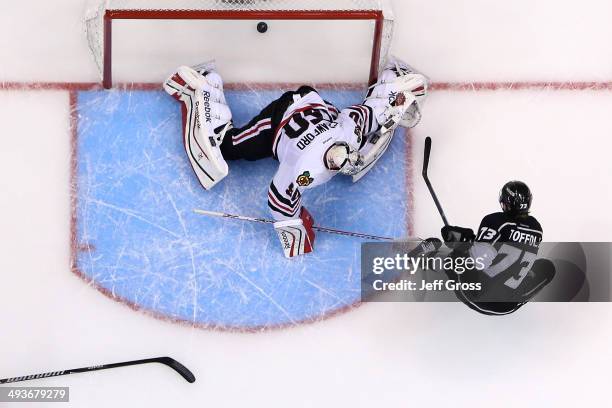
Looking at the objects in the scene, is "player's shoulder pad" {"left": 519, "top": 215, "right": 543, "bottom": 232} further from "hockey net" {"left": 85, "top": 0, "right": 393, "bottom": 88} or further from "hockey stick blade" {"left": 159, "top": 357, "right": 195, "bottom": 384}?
"hockey stick blade" {"left": 159, "top": 357, "right": 195, "bottom": 384}

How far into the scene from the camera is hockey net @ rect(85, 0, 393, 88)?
203 inches

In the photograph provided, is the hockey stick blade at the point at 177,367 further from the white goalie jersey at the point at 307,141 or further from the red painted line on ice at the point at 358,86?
the red painted line on ice at the point at 358,86

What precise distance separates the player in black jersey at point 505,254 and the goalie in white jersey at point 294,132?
2.15 ft

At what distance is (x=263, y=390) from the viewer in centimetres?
499

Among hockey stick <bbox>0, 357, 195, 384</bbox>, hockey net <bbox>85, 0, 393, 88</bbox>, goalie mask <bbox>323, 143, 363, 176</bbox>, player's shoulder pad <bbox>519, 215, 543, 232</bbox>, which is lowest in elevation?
hockey stick <bbox>0, 357, 195, 384</bbox>

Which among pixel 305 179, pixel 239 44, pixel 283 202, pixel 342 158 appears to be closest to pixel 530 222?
pixel 342 158

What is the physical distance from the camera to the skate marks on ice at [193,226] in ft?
16.6

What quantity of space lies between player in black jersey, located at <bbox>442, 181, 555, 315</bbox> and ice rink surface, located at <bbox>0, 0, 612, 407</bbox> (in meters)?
0.28

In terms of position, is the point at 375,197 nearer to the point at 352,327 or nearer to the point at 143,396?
the point at 352,327

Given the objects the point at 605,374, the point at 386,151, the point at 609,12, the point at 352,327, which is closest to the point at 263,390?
the point at 352,327

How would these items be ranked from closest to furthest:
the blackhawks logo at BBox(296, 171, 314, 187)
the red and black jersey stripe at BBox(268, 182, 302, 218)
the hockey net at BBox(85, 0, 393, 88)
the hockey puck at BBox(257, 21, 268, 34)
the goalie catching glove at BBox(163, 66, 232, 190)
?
the blackhawks logo at BBox(296, 171, 314, 187)
the red and black jersey stripe at BBox(268, 182, 302, 218)
the goalie catching glove at BBox(163, 66, 232, 190)
the hockey net at BBox(85, 0, 393, 88)
the hockey puck at BBox(257, 21, 268, 34)

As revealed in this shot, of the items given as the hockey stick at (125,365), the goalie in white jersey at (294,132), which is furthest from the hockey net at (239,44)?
the hockey stick at (125,365)

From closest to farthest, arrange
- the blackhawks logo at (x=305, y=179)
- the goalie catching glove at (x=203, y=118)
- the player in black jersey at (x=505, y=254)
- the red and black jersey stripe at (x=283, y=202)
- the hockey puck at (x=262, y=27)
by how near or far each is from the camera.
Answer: the player in black jersey at (x=505, y=254) → the blackhawks logo at (x=305, y=179) → the red and black jersey stripe at (x=283, y=202) → the goalie catching glove at (x=203, y=118) → the hockey puck at (x=262, y=27)

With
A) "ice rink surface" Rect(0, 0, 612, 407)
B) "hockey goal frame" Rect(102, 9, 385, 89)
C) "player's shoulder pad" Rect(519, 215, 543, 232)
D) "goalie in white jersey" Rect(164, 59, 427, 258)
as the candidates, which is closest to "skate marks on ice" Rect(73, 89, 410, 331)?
"ice rink surface" Rect(0, 0, 612, 407)
